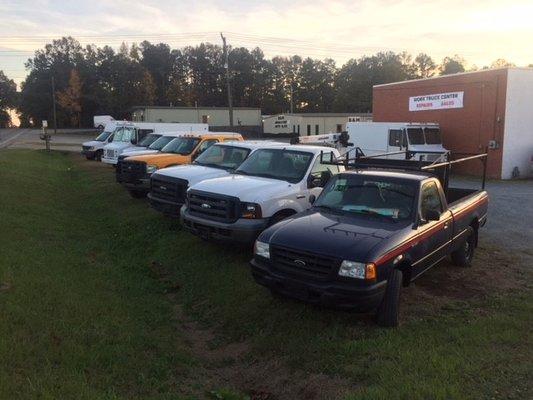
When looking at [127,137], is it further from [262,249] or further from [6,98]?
[6,98]

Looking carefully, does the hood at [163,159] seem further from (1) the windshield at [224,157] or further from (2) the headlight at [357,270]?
(2) the headlight at [357,270]

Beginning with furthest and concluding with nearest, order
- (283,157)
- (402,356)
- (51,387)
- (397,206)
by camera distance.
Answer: (283,157), (397,206), (402,356), (51,387)

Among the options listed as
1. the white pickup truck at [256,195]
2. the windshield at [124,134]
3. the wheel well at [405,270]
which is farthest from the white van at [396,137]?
the wheel well at [405,270]

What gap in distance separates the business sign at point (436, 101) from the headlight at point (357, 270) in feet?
68.2

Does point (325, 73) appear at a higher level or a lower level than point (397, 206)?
higher

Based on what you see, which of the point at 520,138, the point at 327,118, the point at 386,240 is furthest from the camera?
the point at 327,118

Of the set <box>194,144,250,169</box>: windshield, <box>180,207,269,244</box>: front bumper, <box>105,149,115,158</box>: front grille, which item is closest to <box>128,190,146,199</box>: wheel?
<box>194,144,250,169</box>: windshield

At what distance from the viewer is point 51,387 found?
4090 millimetres

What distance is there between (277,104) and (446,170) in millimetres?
101188

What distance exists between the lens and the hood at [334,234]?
5184 mm

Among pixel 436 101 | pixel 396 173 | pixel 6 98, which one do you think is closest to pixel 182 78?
pixel 6 98

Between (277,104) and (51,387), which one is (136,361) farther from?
(277,104)

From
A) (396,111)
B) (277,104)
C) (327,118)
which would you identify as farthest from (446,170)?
(277,104)

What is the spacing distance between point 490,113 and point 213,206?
1805 centimetres
